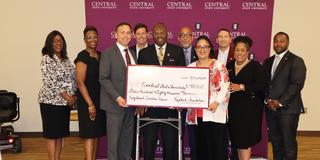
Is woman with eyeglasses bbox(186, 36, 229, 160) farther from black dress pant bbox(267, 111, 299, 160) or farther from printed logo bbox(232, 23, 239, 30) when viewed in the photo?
printed logo bbox(232, 23, 239, 30)

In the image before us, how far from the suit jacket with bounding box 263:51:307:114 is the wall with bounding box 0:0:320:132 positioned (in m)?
2.46

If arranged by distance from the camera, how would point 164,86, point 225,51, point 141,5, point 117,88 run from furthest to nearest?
point 141,5 < point 225,51 < point 117,88 < point 164,86

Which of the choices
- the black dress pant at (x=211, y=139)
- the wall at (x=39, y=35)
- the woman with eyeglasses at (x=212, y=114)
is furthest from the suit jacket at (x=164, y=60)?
the wall at (x=39, y=35)

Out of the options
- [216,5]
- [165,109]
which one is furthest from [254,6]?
[165,109]

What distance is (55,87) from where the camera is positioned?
4.10 meters

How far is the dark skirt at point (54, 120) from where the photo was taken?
13.5 feet

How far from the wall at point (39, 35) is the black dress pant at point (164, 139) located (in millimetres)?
3049

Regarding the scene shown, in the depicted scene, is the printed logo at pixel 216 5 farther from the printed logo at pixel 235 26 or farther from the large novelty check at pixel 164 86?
the large novelty check at pixel 164 86

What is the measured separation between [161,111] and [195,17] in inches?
75.8

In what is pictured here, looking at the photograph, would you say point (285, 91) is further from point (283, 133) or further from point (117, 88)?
point (117, 88)

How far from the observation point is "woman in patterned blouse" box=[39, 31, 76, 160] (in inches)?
161

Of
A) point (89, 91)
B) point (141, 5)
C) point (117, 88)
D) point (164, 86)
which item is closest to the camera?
point (164, 86)

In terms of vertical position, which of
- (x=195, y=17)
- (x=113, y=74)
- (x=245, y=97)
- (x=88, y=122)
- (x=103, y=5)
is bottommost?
(x=88, y=122)

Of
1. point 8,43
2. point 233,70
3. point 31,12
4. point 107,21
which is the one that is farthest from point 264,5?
point 8,43
